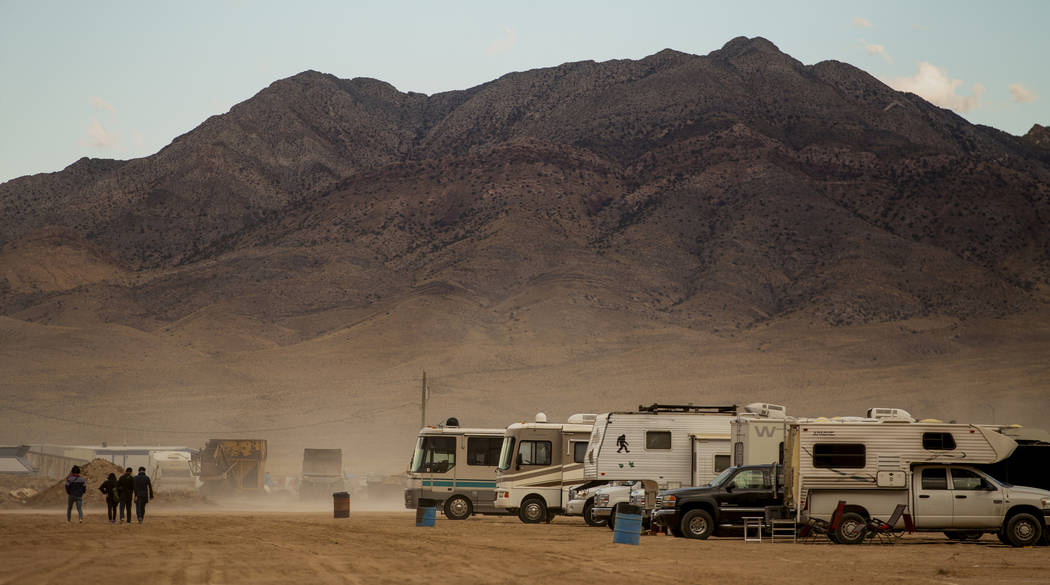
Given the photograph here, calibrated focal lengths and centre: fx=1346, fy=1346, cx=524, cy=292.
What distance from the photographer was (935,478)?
91.0ft

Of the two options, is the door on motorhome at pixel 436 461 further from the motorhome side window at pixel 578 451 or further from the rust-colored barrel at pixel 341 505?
the motorhome side window at pixel 578 451

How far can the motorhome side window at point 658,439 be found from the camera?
34.5m

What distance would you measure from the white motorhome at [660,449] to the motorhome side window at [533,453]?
2.63 m

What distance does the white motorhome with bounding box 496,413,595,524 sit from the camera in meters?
37.0

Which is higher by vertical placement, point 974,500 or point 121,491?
point 974,500

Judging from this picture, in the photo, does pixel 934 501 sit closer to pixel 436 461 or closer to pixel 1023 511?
pixel 1023 511

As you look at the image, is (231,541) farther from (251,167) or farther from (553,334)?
(251,167)

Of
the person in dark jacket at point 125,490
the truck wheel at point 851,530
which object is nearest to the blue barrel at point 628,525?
the truck wheel at point 851,530

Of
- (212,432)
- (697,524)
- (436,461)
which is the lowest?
(697,524)

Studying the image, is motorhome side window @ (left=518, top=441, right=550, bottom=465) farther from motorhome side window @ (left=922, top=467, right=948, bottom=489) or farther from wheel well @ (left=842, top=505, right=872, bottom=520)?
motorhome side window @ (left=922, top=467, right=948, bottom=489)

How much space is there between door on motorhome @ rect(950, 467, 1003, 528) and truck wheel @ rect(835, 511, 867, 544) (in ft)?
6.22

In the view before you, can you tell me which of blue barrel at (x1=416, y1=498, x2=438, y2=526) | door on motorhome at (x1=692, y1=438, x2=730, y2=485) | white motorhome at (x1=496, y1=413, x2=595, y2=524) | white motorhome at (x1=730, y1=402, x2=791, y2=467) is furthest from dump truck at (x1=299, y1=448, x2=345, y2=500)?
white motorhome at (x1=730, y1=402, x2=791, y2=467)

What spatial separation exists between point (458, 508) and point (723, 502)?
37.4 ft

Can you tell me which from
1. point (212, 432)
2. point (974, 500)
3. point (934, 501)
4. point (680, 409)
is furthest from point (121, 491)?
point (212, 432)
